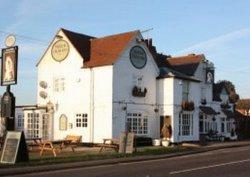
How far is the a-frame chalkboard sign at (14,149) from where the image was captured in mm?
22906

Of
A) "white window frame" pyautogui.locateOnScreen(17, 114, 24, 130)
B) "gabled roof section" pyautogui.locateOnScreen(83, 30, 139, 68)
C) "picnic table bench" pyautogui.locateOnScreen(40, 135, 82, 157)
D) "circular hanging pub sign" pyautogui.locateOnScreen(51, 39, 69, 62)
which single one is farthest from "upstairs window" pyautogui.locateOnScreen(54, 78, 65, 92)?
"picnic table bench" pyautogui.locateOnScreen(40, 135, 82, 157)

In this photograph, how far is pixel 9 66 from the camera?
2588cm

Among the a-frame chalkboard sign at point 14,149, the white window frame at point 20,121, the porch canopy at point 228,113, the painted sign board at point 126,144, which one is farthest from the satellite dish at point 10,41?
the porch canopy at point 228,113

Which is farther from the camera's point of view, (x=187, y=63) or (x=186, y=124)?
(x=187, y=63)

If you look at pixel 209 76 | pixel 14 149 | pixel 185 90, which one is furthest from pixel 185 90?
pixel 14 149

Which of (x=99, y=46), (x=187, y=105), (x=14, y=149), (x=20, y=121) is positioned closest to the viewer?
(x=14, y=149)

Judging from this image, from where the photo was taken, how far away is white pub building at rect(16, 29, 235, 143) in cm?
4016

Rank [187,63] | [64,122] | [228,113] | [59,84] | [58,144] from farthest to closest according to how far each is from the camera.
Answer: [228,113], [187,63], [59,84], [64,122], [58,144]

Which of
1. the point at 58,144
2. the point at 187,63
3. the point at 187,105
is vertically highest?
the point at 187,63

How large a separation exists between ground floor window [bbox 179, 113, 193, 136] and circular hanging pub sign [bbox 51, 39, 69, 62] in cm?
1073

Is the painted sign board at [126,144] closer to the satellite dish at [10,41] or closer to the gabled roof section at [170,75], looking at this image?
the satellite dish at [10,41]

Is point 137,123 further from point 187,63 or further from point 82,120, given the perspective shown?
point 187,63

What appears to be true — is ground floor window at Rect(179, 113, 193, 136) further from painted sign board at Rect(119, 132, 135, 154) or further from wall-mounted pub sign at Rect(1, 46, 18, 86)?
wall-mounted pub sign at Rect(1, 46, 18, 86)

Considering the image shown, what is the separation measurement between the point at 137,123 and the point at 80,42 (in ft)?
26.2
